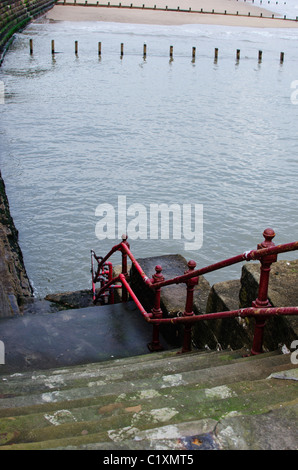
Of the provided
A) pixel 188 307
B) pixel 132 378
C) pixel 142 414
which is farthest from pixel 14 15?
pixel 142 414

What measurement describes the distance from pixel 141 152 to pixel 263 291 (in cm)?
1783

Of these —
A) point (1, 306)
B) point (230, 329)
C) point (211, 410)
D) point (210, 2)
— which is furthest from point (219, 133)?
point (210, 2)

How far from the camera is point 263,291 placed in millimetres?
3463

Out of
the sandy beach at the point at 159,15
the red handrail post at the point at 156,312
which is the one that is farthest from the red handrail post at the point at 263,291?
the sandy beach at the point at 159,15

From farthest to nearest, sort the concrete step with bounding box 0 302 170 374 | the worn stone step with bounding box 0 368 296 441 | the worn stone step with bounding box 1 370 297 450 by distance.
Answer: the concrete step with bounding box 0 302 170 374 → the worn stone step with bounding box 0 368 296 441 → the worn stone step with bounding box 1 370 297 450

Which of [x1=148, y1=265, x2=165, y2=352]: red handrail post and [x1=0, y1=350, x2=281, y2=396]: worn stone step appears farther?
[x1=148, y1=265, x2=165, y2=352]: red handrail post

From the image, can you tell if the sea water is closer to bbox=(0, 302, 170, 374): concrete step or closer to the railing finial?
bbox=(0, 302, 170, 374): concrete step

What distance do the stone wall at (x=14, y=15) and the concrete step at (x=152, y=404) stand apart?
37.9 m

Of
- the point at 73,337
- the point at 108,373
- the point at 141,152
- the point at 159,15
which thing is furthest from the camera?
the point at 159,15

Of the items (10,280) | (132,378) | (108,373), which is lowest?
(10,280)

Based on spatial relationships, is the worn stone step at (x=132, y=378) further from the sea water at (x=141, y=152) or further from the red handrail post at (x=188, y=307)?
the sea water at (x=141, y=152)

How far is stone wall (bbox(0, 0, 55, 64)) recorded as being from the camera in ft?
145

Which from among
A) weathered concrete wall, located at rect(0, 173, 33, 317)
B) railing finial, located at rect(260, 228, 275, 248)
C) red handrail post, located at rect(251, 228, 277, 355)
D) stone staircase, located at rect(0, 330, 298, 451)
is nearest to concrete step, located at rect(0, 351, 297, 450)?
stone staircase, located at rect(0, 330, 298, 451)

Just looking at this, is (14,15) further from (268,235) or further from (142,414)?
(142,414)
